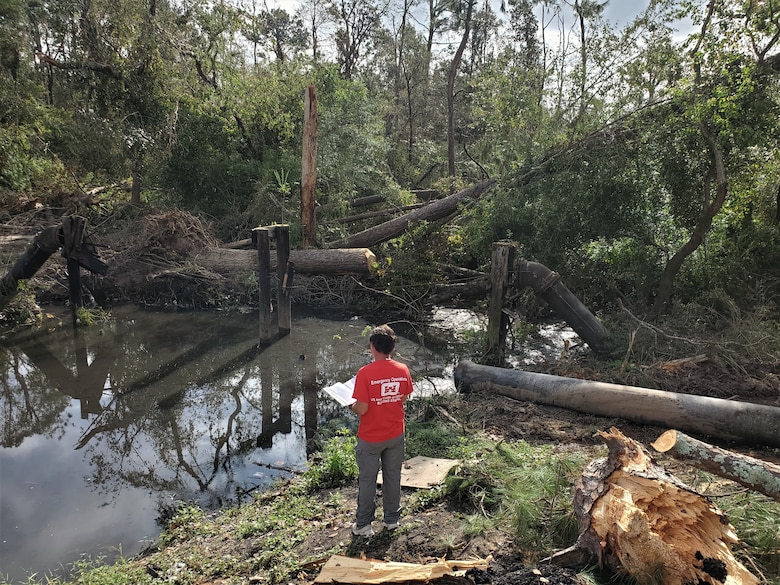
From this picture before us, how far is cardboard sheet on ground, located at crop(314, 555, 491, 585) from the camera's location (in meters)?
3.09

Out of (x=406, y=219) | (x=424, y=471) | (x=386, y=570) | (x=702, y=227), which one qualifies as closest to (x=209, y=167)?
(x=406, y=219)

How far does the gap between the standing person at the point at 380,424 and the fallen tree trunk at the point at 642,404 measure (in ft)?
10.3

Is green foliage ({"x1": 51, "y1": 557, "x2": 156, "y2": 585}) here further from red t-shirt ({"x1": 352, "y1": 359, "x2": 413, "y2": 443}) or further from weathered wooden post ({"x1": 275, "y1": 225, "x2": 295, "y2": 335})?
weathered wooden post ({"x1": 275, "y1": 225, "x2": 295, "y2": 335})

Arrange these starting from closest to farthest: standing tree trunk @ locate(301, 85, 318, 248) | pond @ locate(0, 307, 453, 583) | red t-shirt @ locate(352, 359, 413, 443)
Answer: red t-shirt @ locate(352, 359, 413, 443), pond @ locate(0, 307, 453, 583), standing tree trunk @ locate(301, 85, 318, 248)

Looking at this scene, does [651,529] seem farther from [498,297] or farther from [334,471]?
[498,297]

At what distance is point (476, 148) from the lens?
63.7ft

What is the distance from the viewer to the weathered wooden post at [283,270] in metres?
9.49

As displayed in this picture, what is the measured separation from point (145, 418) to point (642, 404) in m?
6.32

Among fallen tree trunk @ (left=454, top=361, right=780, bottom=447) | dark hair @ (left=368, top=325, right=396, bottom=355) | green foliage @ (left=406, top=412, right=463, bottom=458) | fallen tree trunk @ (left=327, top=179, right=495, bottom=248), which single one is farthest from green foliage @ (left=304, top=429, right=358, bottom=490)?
fallen tree trunk @ (left=327, top=179, right=495, bottom=248)

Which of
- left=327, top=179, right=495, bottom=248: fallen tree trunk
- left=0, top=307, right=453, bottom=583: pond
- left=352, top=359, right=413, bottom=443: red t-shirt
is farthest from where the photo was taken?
left=327, top=179, right=495, bottom=248: fallen tree trunk

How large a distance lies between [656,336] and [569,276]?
264cm

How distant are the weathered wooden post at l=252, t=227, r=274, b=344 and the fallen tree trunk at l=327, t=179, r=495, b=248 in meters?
2.78

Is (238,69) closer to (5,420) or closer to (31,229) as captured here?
(31,229)

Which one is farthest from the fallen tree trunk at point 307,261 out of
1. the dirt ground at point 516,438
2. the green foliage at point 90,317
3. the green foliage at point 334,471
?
the green foliage at point 334,471
